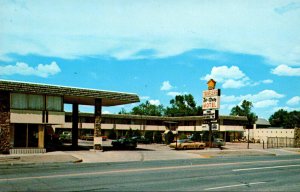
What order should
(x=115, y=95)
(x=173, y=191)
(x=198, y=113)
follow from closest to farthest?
(x=173, y=191) < (x=115, y=95) < (x=198, y=113)

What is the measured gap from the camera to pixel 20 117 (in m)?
29.4

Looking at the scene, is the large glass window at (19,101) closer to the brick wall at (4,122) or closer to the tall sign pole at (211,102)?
the brick wall at (4,122)

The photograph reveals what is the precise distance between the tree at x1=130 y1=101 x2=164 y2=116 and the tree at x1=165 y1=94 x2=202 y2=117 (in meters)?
7.91

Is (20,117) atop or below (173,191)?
atop

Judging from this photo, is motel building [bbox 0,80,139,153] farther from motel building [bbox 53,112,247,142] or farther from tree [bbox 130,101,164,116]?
tree [bbox 130,101,164,116]

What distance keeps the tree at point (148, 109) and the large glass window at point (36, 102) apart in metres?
99.3

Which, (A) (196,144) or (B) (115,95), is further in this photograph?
(A) (196,144)

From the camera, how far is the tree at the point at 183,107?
386 ft

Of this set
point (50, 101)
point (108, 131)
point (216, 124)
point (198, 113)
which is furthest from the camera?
point (198, 113)

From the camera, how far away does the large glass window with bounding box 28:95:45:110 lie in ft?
98.7

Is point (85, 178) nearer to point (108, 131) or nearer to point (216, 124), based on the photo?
point (216, 124)

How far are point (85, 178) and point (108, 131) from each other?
62.9m

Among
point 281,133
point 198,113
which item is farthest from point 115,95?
point 198,113

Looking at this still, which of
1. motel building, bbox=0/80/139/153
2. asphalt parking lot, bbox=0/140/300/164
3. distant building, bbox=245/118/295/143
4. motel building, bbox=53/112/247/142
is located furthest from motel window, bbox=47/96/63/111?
distant building, bbox=245/118/295/143
